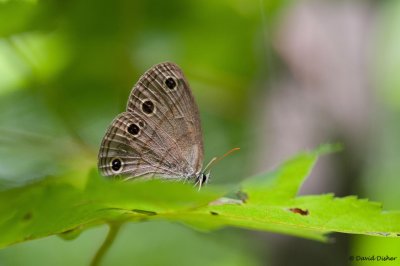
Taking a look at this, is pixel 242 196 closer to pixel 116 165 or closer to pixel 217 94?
pixel 116 165

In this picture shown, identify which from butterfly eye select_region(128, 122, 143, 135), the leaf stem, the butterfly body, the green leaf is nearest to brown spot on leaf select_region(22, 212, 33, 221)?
the green leaf

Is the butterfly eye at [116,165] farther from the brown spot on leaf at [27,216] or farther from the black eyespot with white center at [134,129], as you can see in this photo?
the brown spot on leaf at [27,216]

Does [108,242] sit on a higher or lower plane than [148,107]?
lower

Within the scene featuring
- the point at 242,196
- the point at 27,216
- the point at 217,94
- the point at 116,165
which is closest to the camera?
the point at 27,216

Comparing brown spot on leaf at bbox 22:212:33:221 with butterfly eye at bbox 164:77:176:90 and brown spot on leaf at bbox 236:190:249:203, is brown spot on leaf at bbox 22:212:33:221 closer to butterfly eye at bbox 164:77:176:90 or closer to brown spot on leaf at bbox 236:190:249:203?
brown spot on leaf at bbox 236:190:249:203

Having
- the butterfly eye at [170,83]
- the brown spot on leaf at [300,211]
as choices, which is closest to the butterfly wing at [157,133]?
the butterfly eye at [170,83]

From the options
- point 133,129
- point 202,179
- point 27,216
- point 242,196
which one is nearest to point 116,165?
point 133,129

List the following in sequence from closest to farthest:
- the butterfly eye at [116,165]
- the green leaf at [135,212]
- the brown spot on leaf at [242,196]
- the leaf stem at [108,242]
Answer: the green leaf at [135,212]
the leaf stem at [108,242]
the brown spot on leaf at [242,196]
the butterfly eye at [116,165]
